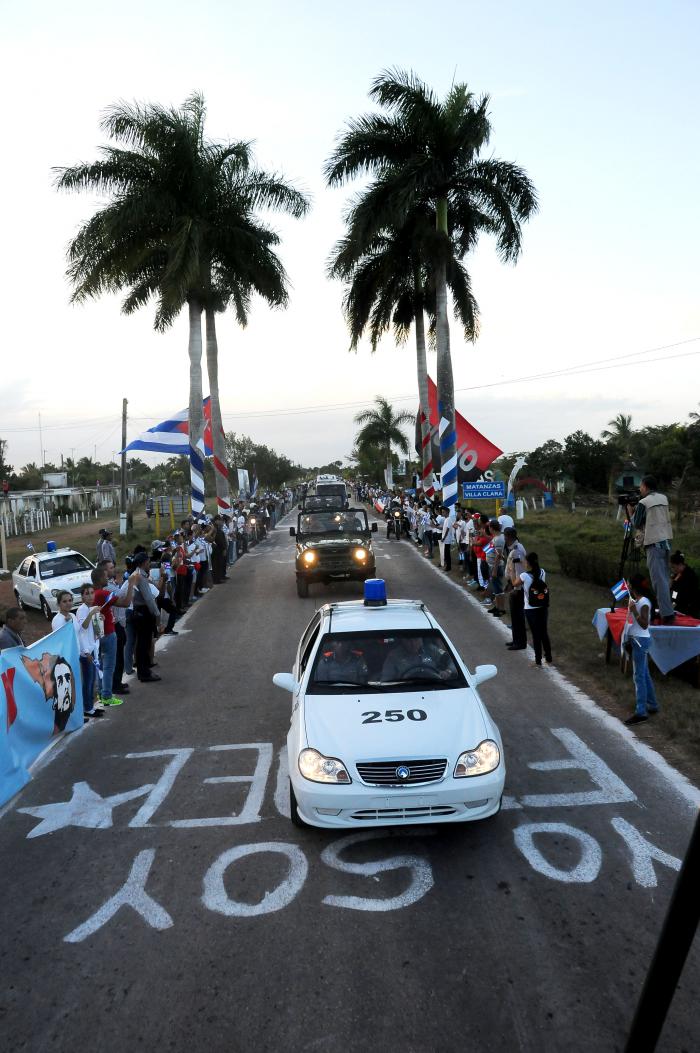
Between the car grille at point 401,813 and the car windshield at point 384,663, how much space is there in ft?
3.80

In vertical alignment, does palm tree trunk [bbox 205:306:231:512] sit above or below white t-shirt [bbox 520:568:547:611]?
above

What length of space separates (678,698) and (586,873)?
4326 mm

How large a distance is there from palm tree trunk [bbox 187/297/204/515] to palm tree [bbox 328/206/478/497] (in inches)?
221

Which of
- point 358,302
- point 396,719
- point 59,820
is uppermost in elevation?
point 358,302

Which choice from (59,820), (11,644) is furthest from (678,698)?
(11,644)

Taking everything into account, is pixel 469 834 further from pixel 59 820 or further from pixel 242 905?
pixel 59 820

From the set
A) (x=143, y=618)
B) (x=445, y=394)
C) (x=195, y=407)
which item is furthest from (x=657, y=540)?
(x=195, y=407)

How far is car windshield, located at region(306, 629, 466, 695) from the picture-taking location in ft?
21.0

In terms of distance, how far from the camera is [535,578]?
10367 mm

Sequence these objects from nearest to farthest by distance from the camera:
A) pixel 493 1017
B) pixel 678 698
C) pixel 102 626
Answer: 1. pixel 493 1017
2. pixel 678 698
3. pixel 102 626

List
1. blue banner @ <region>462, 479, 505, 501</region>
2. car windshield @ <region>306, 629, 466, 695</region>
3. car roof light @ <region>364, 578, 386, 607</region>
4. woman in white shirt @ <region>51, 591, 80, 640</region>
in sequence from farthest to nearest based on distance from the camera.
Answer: blue banner @ <region>462, 479, 505, 501</region> < woman in white shirt @ <region>51, 591, 80, 640</region> < car roof light @ <region>364, 578, 386, 607</region> < car windshield @ <region>306, 629, 466, 695</region>

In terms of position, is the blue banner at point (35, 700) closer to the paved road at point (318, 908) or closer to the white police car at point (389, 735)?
the paved road at point (318, 908)

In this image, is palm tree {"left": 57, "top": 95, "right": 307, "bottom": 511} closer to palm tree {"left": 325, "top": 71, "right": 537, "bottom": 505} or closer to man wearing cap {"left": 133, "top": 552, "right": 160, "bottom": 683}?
palm tree {"left": 325, "top": 71, "right": 537, "bottom": 505}

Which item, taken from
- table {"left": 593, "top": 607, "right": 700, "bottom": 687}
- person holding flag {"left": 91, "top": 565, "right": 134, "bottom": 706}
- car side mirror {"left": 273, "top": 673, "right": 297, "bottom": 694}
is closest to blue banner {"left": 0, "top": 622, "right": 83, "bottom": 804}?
person holding flag {"left": 91, "top": 565, "right": 134, "bottom": 706}
